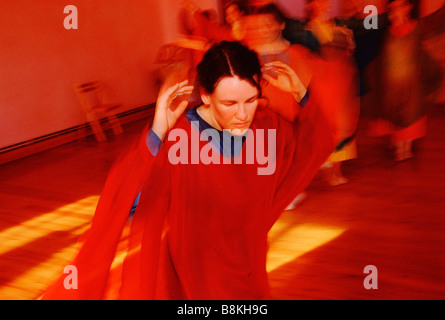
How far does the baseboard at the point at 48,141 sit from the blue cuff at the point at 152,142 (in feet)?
13.8

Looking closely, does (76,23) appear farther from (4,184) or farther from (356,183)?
(356,183)

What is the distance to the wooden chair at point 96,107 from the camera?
18.7 ft

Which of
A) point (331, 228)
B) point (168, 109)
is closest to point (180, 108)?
point (168, 109)

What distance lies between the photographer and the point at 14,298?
Result: 2535 mm

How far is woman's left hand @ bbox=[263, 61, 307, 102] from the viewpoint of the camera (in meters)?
1.65

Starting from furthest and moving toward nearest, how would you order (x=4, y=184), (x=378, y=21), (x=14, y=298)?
1. (x=4, y=184)
2. (x=378, y=21)
3. (x=14, y=298)

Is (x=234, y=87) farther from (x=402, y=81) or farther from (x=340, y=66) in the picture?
(x=402, y=81)

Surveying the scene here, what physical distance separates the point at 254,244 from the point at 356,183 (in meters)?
2.14

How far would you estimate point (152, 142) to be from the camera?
4.98 ft

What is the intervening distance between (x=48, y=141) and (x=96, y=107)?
2.24ft

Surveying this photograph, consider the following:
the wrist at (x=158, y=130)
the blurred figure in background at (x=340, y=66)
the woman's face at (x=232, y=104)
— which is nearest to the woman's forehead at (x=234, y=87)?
the woman's face at (x=232, y=104)

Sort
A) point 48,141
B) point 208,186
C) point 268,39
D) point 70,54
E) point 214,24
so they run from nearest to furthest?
point 208,186 < point 268,39 < point 214,24 < point 48,141 < point 70,54

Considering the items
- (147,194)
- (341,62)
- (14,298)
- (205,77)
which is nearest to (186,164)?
(147,194)

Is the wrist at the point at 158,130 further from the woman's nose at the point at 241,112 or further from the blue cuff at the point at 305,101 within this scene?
the blue cuff at the point at 305,101
